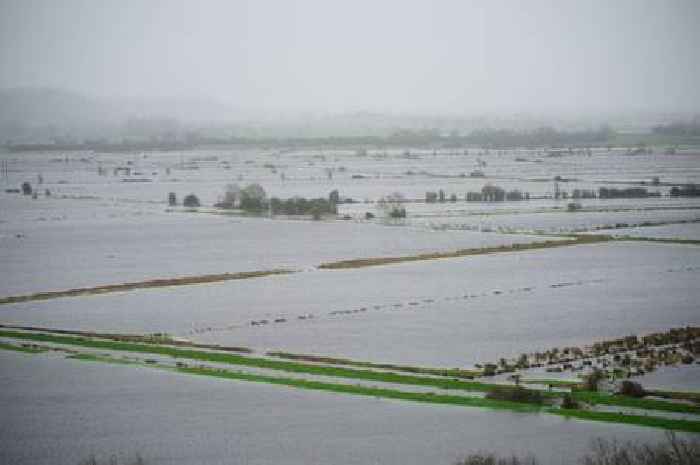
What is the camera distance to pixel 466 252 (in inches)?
857

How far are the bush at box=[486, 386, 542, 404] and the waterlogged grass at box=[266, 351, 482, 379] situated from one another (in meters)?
0.74

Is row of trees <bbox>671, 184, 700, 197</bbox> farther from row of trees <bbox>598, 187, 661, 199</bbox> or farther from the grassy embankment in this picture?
the grassy embankment

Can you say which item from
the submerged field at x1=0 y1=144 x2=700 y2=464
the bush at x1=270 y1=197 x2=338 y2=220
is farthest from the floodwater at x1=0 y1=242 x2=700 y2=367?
the bush at x1=270 y1=197 x2=338 y2=220

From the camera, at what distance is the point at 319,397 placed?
37.7 ft

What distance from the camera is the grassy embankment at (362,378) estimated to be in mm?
10477

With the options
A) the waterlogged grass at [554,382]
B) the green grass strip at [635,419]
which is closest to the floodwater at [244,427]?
the green grass strip at [635,419]

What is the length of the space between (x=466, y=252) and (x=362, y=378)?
998 centimetres

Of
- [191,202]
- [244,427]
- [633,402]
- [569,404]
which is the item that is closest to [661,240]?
[633,402]

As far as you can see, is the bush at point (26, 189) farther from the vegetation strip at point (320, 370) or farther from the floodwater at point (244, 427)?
the floodwater at point (244, 427)

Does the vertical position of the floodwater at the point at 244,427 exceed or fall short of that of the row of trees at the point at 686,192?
it falls short

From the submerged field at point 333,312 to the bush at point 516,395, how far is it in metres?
0.16

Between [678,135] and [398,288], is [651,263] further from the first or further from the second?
[678,135]

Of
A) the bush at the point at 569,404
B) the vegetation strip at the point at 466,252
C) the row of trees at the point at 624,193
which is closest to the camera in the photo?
the bush at the point at 569,404

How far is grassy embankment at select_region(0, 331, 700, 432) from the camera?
10477 millimetres
